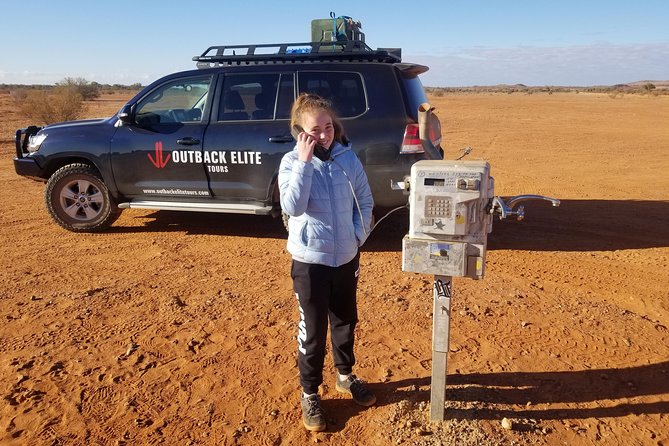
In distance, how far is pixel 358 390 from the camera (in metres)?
3.11

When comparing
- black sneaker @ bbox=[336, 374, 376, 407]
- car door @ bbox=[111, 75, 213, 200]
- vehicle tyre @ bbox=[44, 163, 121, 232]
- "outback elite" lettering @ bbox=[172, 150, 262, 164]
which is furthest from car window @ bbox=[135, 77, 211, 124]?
black sneaker @ bbox=[336, 374, 376, 407]

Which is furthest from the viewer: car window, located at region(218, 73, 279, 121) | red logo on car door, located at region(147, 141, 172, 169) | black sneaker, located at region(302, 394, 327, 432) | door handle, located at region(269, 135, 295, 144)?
red logo on car door, located at region(147, 141, 172, 169)

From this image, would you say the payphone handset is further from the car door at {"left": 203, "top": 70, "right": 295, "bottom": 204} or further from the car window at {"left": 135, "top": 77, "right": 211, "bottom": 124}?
the car window at {"left": 135, "top": 77, "right": 211, "bottom": 124}

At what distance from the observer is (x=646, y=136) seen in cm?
1666

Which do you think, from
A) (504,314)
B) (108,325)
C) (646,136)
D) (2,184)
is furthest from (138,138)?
(646,136)

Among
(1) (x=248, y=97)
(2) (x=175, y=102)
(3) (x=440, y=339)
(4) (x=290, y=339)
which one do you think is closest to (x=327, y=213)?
(3) (x=440, y=339)

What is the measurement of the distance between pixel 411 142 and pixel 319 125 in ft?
9.61

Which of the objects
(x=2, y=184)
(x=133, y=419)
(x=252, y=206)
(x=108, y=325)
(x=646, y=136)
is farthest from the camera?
(x=646, y=136)

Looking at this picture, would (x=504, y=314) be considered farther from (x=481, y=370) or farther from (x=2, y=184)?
(x=2, y=184)

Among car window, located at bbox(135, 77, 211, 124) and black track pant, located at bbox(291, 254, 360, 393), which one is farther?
car window, located at bbox(135, 77, 211, 124)

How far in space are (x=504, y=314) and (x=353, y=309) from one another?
1669 millimetres

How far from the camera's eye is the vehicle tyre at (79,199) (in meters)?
6.43

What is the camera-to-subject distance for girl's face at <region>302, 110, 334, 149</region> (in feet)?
8.65

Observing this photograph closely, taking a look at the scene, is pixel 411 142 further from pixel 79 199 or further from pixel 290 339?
pixel 79 199
